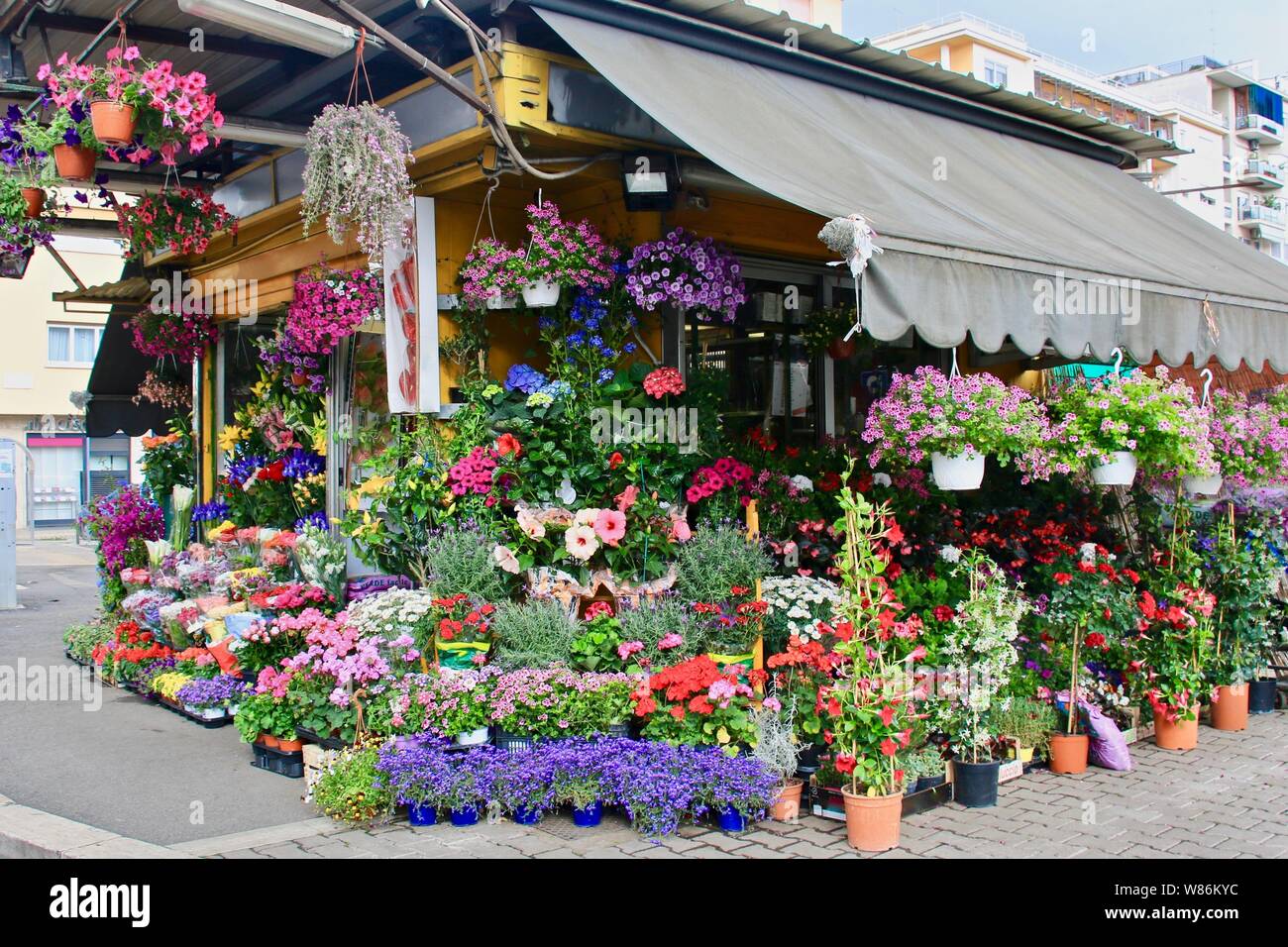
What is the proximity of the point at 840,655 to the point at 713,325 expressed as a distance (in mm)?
2954

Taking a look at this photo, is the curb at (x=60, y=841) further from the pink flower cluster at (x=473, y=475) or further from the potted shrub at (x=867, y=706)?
the potted shrub at (x=867, y=706)

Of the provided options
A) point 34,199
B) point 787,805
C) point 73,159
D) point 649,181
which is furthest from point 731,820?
point 34,199

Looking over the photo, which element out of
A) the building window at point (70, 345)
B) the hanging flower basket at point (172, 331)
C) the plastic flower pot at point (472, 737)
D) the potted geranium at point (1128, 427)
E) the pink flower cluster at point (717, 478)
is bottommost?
the plastic flower pot at point (472, 737)

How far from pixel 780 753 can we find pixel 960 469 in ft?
5.47

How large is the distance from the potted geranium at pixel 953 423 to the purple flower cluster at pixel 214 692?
14.6 ft

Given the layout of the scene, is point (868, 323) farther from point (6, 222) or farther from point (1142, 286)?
point (6, 222)

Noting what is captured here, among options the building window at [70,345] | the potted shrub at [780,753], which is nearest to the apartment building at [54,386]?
the building window at [70,345]

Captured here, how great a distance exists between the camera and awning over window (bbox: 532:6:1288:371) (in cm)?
486

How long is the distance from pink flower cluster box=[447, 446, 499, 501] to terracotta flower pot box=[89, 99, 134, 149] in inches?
94.9

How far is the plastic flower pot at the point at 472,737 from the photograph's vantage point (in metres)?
5.33

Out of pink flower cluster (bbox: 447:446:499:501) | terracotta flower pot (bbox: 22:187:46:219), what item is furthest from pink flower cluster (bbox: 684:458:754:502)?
terracotta flower pot (bbox: 22:187:46:219)

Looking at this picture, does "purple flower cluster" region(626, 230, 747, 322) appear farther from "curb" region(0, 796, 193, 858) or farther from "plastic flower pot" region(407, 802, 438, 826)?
"curb" region(0, 796, 193, 858)

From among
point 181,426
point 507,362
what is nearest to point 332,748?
point 507,362

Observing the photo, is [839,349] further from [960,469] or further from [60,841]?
[60,841]
